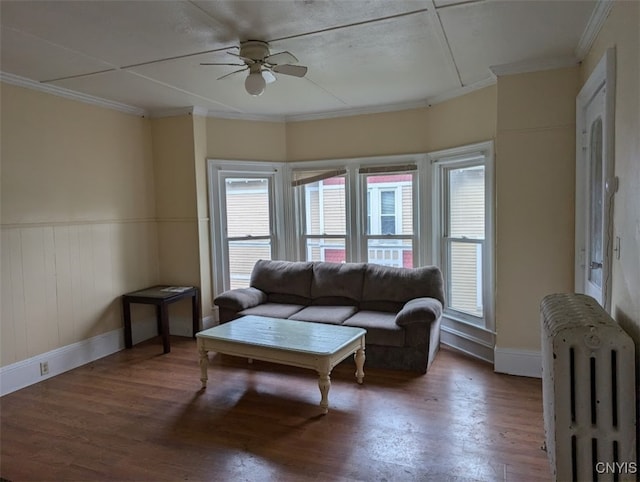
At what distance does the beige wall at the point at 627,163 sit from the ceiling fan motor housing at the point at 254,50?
2.05m

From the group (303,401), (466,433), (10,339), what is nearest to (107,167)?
(10,339)

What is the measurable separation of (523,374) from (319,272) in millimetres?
2215

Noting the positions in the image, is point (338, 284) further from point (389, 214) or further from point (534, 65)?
point (534, 65)

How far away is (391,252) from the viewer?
16.5 feet

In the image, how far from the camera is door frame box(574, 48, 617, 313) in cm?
229

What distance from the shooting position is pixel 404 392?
342 cm

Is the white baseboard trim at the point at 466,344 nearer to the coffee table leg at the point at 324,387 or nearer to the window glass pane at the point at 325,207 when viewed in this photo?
the window glass pane at the point at 325,207

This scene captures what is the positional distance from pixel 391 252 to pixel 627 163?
10.2 ft

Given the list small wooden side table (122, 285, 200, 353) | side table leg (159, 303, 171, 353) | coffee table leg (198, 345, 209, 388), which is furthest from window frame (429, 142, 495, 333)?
side table leg (159, 303, 171, 353)

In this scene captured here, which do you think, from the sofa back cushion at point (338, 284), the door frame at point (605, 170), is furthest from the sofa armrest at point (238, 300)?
the door frame at point (605, 170)

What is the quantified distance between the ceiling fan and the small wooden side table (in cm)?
243

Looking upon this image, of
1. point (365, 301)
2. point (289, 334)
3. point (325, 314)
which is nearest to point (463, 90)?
point (365, 301)

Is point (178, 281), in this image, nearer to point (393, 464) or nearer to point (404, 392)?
point (404, 392)

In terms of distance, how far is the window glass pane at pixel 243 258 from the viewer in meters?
5.30
